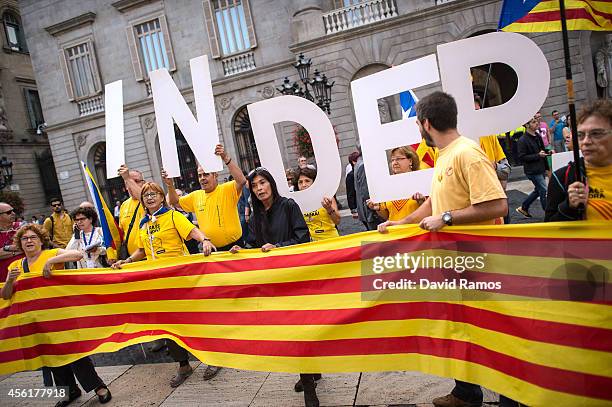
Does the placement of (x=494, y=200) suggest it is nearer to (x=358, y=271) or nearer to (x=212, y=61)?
(x=358, y=271)

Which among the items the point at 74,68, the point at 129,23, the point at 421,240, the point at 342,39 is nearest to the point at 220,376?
the point at 421,240

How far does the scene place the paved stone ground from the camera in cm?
297

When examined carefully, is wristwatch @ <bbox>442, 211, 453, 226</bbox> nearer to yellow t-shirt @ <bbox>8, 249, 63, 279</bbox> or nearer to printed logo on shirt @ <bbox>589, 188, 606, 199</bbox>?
printed logo on shirt @ <bbox>589, 188, 606, 199</bbox>

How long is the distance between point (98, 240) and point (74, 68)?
777 inches

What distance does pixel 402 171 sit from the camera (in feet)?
11.6

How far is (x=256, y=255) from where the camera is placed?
3070 millimetres

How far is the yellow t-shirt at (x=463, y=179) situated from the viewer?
7.20ft

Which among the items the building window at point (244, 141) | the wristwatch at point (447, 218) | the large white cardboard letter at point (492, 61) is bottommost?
the wristwatch at point (447, 218)

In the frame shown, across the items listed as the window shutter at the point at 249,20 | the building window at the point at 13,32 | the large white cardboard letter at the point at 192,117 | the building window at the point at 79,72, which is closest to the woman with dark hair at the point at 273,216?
the large white cardboard letter at the point at 192,117

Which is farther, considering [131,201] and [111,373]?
[131,201]

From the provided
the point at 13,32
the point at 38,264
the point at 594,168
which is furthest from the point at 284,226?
the point at 13,32

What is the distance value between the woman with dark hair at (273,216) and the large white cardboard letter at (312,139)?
30cm

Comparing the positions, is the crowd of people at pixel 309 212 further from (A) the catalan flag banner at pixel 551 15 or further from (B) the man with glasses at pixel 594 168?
(A) the catalan flag banner at pixel 551 15

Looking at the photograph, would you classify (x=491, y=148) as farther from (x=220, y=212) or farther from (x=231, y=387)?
(x=231, y=387)
